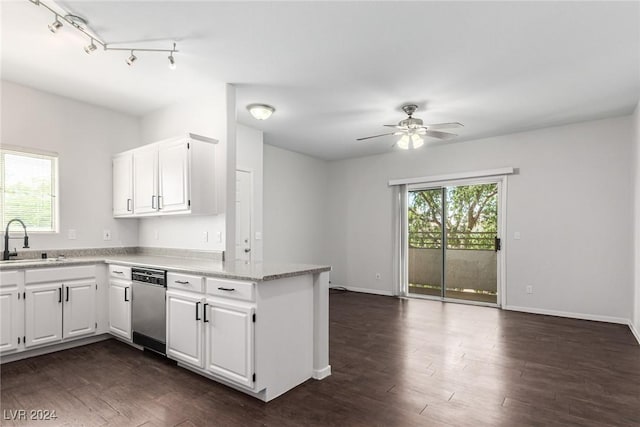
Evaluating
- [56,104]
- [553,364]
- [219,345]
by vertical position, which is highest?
[56,104]

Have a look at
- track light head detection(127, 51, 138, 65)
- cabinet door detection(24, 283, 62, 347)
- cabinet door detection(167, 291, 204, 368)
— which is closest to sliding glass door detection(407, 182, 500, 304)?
cabinet door detection(167, 291, 204, 368)

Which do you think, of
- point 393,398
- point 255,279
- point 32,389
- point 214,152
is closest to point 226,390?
point 255,279

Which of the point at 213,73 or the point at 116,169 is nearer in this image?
the point at 213,73

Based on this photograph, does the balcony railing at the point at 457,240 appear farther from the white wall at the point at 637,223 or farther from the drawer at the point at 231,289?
the drawer at the point at 231,289

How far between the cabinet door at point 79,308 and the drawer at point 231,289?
70.7 inches

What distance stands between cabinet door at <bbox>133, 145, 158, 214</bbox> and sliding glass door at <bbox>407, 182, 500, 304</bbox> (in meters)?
4.50

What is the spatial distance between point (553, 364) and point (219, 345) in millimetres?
2984

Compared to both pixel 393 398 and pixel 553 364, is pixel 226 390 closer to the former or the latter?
pixel 393 398

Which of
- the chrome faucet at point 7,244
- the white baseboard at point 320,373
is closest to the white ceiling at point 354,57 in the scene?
the chrome faucet at point 7,244

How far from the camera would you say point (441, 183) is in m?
6.18

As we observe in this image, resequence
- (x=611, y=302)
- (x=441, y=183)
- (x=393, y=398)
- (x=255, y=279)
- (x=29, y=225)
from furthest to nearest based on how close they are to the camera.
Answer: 1. (x=441, y=183)
2. (x=611, y=302)
3. (x=29, y=225)
4. (x=393, y=398)
5. (x=255, y=279)

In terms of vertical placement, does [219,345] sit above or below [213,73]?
below

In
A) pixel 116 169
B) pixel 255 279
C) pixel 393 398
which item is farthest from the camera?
pixel 116 169

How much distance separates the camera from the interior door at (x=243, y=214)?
5160 mm
